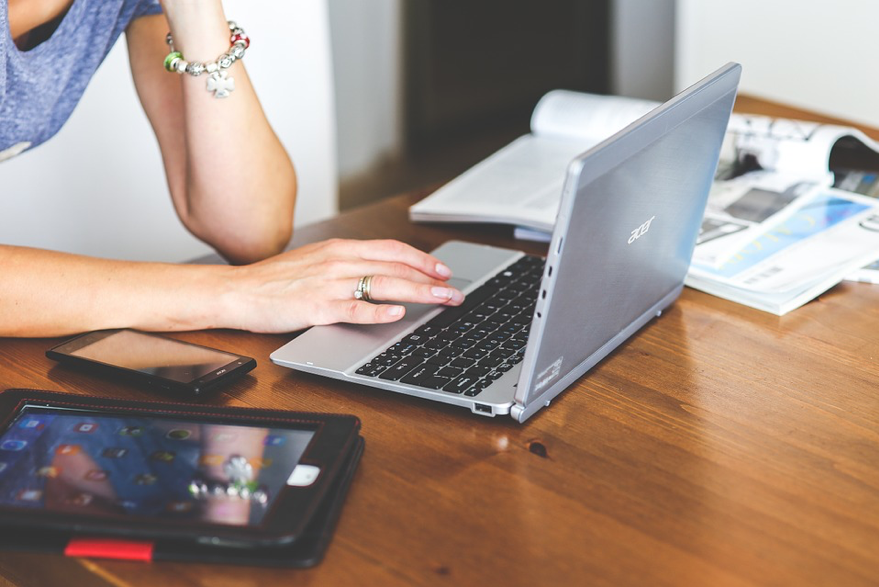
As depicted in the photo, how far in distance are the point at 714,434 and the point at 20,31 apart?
0.92m

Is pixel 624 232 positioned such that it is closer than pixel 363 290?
Yes

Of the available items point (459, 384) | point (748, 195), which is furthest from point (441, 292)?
point (748, 195)

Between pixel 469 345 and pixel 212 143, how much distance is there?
1.57 feet

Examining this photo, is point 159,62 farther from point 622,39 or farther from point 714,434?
point 622,39

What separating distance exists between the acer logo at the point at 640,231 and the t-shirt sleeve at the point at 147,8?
29.2 inches

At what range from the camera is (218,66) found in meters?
1.09

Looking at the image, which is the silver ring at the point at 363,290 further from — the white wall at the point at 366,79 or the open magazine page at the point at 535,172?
the white wall at the point at 366,79

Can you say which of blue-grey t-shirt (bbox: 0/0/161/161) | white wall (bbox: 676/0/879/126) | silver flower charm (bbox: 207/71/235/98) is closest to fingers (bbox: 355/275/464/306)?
silver flower charm (bbox: 207/71/235/98)

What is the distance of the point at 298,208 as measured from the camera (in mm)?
2117

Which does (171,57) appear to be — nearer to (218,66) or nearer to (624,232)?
(218,66)

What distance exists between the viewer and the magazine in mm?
1017

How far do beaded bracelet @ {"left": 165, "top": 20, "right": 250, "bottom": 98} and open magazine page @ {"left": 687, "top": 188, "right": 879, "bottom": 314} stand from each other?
22.9 inches

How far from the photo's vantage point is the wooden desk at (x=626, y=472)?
0.59 m

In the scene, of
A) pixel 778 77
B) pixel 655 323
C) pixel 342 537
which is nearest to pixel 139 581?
pixel 342 537
